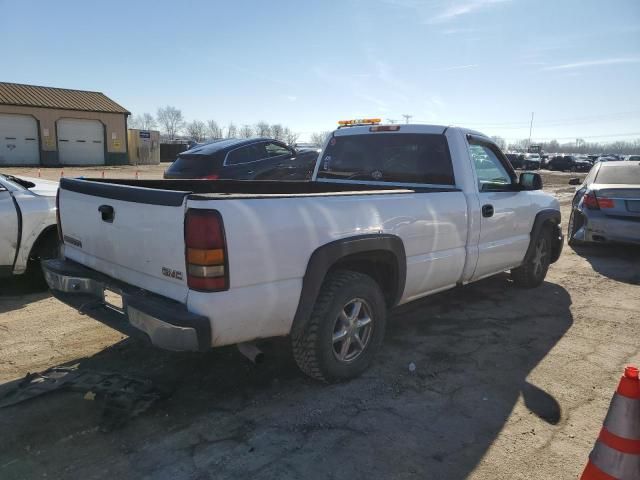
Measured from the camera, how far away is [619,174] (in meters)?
8.05

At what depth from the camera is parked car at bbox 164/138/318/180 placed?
9750 millimetres

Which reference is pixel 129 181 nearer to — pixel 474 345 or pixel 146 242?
pixel 146 242

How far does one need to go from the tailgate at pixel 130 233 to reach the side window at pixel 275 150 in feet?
23.8

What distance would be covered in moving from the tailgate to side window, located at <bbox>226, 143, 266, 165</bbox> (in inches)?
253

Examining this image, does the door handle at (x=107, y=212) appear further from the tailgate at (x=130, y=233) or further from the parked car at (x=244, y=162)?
the parked car at (x=244, y=162)

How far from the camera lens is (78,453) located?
2.57 metres

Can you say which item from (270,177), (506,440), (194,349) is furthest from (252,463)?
(270,177)

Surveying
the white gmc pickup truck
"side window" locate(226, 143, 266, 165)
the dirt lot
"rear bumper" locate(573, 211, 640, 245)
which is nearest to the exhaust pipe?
the white gmc pickup truck

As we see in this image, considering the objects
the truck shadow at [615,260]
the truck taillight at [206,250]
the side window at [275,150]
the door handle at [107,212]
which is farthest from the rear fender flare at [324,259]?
the side window at [275,150]

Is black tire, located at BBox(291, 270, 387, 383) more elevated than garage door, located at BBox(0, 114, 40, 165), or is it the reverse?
garage door, located at BBox(0, 114, 40, 165)

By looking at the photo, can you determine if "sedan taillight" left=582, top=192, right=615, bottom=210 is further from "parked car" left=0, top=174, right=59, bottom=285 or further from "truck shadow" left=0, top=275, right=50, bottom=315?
"truck shadow" left=0, top=275, right=50, bottom=315

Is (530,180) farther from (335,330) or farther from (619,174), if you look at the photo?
(619,174)

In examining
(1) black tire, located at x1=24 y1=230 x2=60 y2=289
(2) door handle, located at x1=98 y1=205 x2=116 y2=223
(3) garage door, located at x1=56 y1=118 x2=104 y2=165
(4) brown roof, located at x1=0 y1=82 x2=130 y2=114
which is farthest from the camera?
(3) garage door, located at x1=56 y1=118 x2=104 y2=165

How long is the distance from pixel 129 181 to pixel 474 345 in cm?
328
